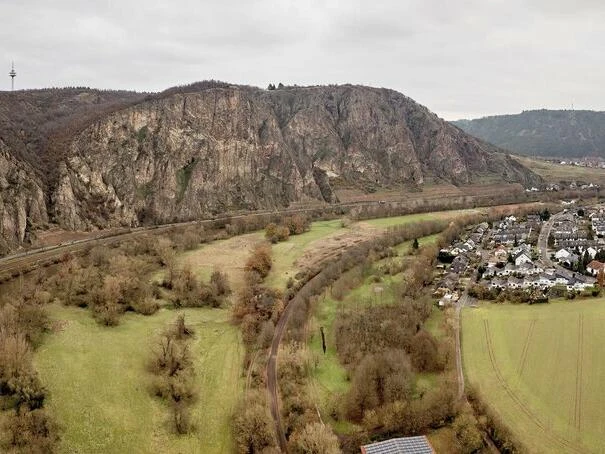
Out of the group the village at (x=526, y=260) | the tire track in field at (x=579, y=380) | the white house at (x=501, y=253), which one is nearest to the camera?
the tire track in field at (x=579, y=380)

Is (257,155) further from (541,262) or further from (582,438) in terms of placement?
(582,438)

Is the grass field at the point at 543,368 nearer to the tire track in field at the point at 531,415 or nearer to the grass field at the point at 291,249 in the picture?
the tire track in field at the point at 531,415

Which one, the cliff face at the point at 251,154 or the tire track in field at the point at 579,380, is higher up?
the cliff face at the point at 251,154

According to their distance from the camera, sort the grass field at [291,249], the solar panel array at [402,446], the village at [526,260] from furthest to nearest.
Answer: the grass field at [291,249] → the village at [526,260] → the solar panel array at [402,446]

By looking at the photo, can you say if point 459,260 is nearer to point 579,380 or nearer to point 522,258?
point 522,258

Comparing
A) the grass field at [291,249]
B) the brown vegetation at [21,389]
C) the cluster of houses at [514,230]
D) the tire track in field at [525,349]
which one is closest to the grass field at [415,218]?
the grass field at [291,249]

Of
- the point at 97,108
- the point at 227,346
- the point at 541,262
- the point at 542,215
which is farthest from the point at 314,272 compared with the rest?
the point at 97,108

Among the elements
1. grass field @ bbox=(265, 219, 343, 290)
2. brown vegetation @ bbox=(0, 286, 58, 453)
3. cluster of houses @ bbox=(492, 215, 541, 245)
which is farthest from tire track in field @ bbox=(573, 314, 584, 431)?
cluster of houses @ bbox=(492, 215, 541, 245)

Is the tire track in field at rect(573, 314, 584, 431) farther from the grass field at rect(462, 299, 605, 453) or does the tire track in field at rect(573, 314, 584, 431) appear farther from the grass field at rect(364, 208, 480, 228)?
the grass field at rect(364, 208, 480, 228)
